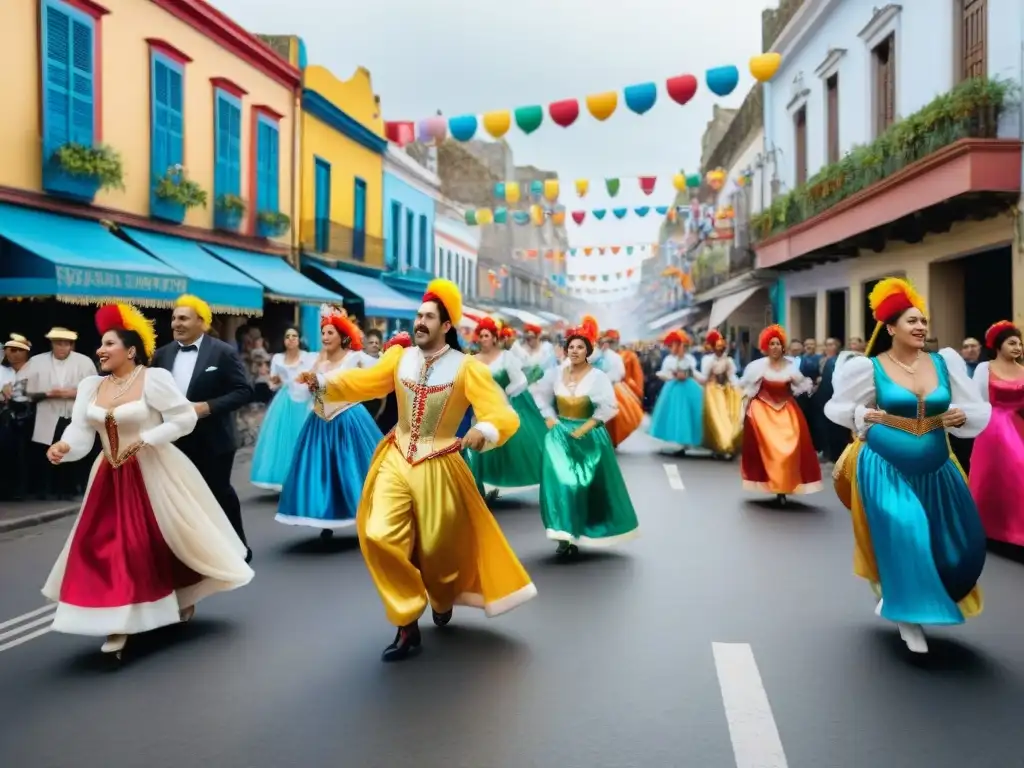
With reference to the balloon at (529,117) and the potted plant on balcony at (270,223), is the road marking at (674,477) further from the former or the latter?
the potted plant on balcony at (270,223)

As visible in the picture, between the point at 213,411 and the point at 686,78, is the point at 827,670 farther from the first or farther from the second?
the point at 686,78

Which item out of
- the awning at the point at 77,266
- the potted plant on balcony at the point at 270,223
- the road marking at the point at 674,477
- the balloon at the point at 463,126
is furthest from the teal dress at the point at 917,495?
the potted plant on balcony at the point at 270,223

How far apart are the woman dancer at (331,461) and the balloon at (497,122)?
7667 mm

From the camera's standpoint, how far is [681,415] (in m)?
16.2

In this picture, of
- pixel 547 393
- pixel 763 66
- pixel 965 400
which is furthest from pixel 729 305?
pixel 965 400

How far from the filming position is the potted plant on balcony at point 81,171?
563 inches

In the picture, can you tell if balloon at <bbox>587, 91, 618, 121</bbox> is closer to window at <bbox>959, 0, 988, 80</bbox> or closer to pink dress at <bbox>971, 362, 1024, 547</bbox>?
window at <bbox>959, 0, 988, 80</bbox>

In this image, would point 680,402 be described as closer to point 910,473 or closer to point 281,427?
point 281,427

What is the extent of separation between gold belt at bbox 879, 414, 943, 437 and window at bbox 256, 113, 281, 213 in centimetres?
1776

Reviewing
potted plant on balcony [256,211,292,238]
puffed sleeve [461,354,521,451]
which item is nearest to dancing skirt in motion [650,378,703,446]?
potted plant on balcony [256,211,292,238]

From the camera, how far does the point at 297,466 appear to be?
8609 millimetres

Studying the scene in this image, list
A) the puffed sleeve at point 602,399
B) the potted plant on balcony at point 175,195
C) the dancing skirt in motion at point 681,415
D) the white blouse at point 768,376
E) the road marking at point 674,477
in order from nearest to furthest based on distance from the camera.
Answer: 1. the puffed sleeve at point 602,399
2. the white blouse at point 768,376
3. the road marking at point 674,477
4. the dancing skirt in motion at point 681,415
5. the potted plant on balcony at point 175,195

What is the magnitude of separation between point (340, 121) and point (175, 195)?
9407 millimetres

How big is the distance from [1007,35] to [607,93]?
524 centimetres
